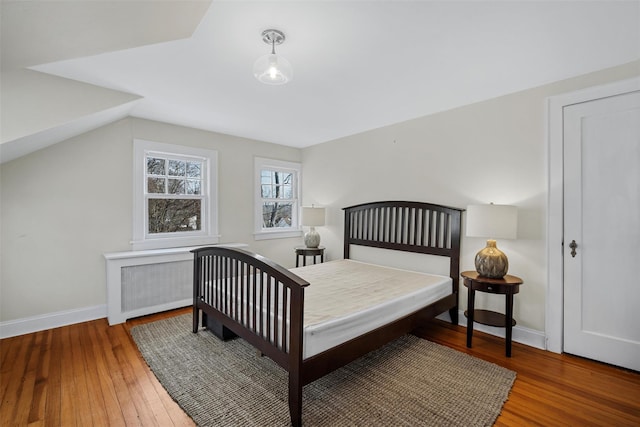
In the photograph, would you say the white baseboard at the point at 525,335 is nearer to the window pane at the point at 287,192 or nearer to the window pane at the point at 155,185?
the window pane at the point at 287,192

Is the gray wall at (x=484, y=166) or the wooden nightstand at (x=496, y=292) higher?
the gray wall at (x=484, y=166)

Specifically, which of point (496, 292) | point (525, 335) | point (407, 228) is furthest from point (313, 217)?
point (525, 335)

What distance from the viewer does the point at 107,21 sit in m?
1.51

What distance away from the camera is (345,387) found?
1959 mm

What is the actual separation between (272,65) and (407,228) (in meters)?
2.52

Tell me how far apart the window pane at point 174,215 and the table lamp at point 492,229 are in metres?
3.53

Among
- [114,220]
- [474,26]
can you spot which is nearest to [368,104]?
[474,26]

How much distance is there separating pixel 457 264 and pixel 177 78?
3.31 m

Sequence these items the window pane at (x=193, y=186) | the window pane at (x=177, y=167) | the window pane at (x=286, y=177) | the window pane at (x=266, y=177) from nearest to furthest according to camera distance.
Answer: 1. the window pane at (x=177, y=167)
2. the window pane at (x=193, y=186)
3. the window pane at (x=266, y=177)
4. the window pane at (x=286, y=177)

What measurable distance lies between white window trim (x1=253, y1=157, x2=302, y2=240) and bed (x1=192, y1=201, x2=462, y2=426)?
1257 millimetres

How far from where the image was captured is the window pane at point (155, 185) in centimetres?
365

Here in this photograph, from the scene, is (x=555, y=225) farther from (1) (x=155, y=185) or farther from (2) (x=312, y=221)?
(1) (x=155, y=185)

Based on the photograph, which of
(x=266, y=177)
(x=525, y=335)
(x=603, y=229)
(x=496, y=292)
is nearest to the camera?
(x=603, y=229)

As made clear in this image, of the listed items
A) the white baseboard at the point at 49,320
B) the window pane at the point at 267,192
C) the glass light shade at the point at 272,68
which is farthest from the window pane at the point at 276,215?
the glass light shade at the point at 272,68
